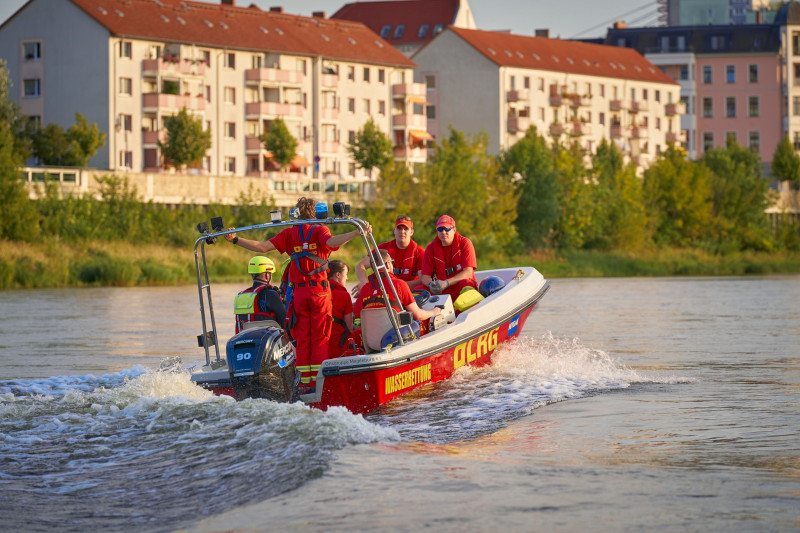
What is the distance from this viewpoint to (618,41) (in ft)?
355

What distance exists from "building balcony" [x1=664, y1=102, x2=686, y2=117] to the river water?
3352 inches

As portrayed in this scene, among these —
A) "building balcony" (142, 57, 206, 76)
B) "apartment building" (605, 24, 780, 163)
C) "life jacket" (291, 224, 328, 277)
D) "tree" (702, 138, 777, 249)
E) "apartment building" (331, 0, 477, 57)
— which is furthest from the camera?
"apartment building" (605, 24, 780, 163)

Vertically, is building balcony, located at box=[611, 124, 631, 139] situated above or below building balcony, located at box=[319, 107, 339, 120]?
above

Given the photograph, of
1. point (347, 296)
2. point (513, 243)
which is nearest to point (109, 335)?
point (347, 296)

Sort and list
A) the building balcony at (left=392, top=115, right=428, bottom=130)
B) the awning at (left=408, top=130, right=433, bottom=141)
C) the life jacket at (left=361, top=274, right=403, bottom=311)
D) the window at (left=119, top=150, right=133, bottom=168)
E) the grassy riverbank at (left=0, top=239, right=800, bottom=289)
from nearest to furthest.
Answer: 1. the life jacket at (left=361, top=274, right=403, bottom=311)
2. the grassy riverbank at (left=0, top=239, right=800, bottom=289)
3. the window at (left=119, top=150, right=133, bottom=168)
4. the building balcony at (left=392, top=115, right=428, bottom=130)
5. the awning at (left=408, top=130, right=433, bottom=141)

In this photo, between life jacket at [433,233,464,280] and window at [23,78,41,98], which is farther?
window at [23,78,41,98]

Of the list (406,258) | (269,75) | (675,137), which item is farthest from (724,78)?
(406,258)

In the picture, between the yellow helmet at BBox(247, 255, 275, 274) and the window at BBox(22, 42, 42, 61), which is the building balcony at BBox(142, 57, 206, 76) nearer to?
the window at BBox(22, 42, 42, 61)

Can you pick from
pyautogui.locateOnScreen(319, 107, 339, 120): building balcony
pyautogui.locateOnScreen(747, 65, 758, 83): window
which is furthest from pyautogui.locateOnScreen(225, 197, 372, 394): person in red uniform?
pyautogui.locateOnScreen(747, 65, 758, 83): window

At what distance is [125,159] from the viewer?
64.1 metres

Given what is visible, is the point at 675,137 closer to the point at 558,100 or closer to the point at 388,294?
the point at 558,100

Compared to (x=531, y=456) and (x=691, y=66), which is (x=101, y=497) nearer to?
(x=531, y=456)

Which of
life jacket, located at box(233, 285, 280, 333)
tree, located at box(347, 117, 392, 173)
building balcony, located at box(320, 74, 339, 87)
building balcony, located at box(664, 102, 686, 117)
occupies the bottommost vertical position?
life jacket, located at box(233, 285, 280, 333)

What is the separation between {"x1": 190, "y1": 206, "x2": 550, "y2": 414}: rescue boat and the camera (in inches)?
440
